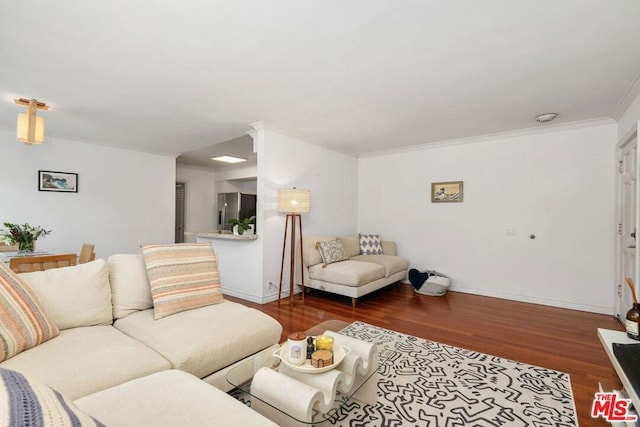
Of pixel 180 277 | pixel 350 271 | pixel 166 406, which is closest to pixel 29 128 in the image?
pixel 180 277

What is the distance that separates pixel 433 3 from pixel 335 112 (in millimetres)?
1833

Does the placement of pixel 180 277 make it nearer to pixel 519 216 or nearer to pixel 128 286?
pixel 128 286

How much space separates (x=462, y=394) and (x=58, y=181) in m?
5.74

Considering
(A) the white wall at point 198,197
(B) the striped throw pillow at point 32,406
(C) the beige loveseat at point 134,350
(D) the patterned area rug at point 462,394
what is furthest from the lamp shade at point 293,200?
(A) the white wall at point 198,197

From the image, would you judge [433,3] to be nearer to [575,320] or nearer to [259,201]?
[259,201]

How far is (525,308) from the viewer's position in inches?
151

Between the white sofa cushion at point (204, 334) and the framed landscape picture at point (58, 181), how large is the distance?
3.80 meters

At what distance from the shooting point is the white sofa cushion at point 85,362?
4.24ft

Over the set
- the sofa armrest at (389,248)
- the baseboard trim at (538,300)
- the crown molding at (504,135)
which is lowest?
the baseboard trim at (538,300)

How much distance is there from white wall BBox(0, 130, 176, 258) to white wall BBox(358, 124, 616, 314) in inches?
169

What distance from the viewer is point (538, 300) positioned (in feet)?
13.3

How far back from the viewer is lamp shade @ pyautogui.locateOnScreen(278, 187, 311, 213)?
397cm

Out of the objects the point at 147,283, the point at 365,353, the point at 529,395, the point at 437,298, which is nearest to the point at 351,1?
the point at 365,353

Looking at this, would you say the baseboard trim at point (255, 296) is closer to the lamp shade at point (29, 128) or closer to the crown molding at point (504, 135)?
the lamp shade at point (29, 128)
